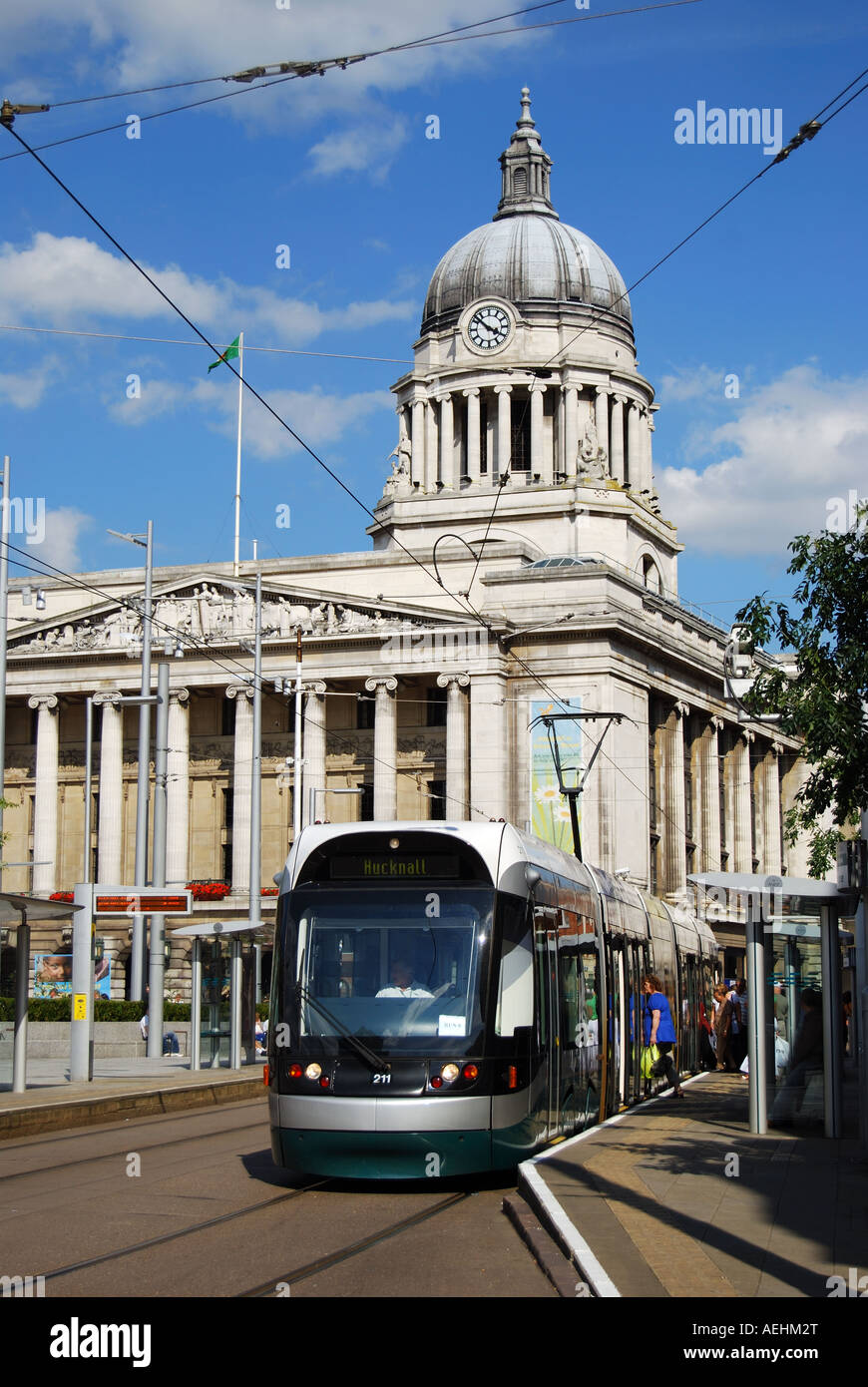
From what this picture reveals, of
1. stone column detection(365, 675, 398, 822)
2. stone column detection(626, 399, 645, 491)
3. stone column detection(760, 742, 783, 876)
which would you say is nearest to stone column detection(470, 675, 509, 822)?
stone column detection(365, 675, 398, 822)

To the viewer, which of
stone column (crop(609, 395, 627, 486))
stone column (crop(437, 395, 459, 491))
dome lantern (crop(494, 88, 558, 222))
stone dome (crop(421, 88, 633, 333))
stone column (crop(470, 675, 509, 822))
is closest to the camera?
stone column (crop(470, 675, 509, 822))

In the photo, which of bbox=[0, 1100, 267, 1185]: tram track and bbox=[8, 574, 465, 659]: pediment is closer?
bbox=[0, 1100, 267, 1185]: tram track

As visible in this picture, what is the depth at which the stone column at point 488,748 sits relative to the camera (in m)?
62.2

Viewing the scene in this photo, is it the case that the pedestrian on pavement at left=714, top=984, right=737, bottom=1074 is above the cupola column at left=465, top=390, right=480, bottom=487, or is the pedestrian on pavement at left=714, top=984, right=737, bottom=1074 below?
below

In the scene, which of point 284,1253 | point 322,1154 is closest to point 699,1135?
point 322,1154

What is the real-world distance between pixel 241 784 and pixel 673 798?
1789cm

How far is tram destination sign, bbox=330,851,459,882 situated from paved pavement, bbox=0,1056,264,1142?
286 inches

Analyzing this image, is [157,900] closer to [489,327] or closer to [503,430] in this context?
[503,430]

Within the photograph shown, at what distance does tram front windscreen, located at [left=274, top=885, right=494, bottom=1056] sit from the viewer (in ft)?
44.0

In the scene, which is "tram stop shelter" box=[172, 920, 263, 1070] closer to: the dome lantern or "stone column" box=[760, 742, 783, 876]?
"stone column" box=[760, 742, 783, 876]

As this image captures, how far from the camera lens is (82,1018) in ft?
86.2

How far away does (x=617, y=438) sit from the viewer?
85.0m

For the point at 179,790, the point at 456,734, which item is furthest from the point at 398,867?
the point at 179,790

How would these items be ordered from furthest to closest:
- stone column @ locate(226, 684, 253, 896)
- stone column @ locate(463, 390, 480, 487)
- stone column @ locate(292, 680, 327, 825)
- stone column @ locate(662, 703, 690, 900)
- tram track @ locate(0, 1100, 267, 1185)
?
1. stone column @ locate(463, 390, 480, 487)
2. stone column @ locate(662, 703, 690, 900)
3. stone column @ locate(226, 684, 253, 896)
4. stone column @ locate(292, 680, 327, 825)
5. tram track @ locate(0, 1100, 267, 1185)
